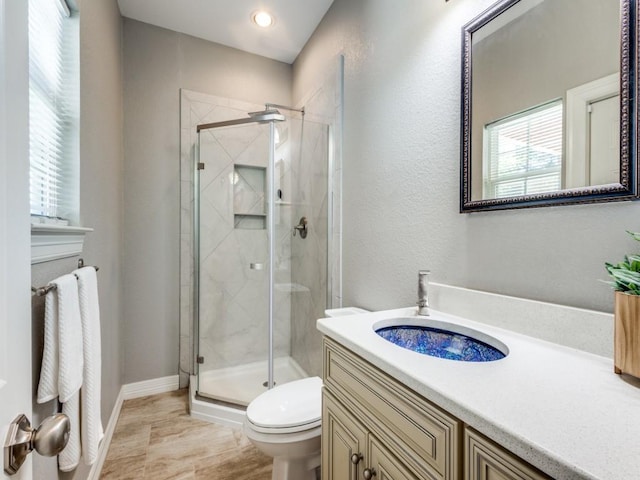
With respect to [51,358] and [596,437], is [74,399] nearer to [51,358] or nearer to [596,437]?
[51,358]

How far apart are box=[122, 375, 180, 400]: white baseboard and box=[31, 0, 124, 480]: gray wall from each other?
5.2 inches

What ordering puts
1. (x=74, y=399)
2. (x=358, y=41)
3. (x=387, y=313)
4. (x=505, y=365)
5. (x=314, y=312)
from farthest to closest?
(x=314, y=312) < (x=358, y=41) < (x=387, y=313) < (x=74, y=399) < (x=505, y=365)

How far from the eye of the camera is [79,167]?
1270 millimetres

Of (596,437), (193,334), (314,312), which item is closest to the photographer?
(596,437)

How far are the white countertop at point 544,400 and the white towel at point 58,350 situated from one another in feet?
2.68

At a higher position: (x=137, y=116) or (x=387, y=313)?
(x=137, y=116)

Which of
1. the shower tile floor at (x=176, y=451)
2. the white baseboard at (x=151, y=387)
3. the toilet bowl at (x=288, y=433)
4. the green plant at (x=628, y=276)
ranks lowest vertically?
the shower tile floor at (x=176, y=451)

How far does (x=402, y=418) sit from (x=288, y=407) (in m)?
0.81

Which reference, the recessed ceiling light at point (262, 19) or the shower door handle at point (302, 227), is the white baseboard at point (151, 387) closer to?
the shower door handle at point (302, 227)

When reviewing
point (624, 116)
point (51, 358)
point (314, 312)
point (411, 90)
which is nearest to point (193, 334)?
point (314, 312)

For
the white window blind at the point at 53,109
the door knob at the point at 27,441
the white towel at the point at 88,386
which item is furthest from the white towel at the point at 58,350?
the door knob at the point at 27,441

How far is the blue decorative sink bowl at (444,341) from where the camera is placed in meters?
0.91

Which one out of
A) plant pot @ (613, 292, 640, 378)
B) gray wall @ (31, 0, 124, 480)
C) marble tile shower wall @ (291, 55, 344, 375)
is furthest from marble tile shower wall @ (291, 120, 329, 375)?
plant pot @ (613, 292, 640, 378)

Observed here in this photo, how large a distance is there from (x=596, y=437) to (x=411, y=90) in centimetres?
134
